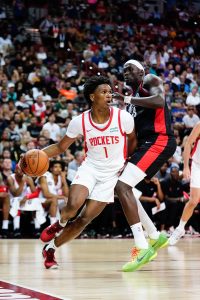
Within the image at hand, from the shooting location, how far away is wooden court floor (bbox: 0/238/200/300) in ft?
18.4

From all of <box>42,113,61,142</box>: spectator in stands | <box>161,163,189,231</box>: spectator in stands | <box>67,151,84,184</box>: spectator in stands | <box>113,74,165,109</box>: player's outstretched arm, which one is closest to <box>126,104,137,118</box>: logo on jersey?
<box>113,74,165,109</box>: player's outstretched arm

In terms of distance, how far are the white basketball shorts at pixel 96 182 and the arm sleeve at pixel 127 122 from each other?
466 millimetres

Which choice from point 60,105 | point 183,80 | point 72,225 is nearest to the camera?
point 72,225

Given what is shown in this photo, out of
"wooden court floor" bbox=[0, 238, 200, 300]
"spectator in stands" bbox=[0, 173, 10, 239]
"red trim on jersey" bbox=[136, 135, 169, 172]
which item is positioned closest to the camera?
"wooden court floor" bbox=[0, 238, 200, 300]

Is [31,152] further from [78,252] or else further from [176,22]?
[176,22]

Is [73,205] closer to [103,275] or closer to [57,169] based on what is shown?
[103,275]

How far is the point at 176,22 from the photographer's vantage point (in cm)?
2838

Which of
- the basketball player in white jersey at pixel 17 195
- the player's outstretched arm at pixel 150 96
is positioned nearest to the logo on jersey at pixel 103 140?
the player's outstretched arm at pixel 150 96

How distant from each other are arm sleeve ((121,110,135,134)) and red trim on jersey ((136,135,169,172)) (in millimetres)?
419

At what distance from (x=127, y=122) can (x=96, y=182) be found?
667 millimetres

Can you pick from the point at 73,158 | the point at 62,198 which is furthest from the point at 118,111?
the point at 73,158

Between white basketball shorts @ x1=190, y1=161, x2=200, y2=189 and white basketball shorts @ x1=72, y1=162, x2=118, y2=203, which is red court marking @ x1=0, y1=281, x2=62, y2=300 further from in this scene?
white basketball shorts @ x1=190, y1=161, x2=200, y2=189

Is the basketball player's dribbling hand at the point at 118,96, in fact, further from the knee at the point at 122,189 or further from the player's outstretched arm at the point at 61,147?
the knee at the point at 122,189

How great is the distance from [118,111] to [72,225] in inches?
48.1
